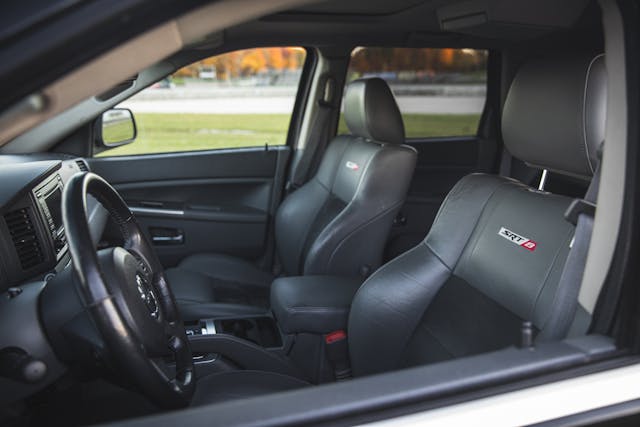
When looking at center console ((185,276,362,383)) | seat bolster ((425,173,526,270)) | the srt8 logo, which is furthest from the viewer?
center console ((185,276,362,383))

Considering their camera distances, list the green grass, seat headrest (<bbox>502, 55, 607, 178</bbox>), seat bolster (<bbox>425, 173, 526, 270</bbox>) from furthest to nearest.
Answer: the green grass, seat bolster (<bbox>425, 173, 526, 270</bbox>), seat headrest (<bbox>502, 55, 607, 178</bbox>)

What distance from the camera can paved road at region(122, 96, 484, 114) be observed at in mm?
3572

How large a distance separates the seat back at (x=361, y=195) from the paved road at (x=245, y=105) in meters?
0.61

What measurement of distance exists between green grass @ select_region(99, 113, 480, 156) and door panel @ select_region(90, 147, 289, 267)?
90mm

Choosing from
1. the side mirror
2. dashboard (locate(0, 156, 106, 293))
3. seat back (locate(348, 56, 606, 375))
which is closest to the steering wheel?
dashboard (locate(0, 156, 106, 293))

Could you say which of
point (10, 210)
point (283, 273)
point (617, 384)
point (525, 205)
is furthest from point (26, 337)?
point (283, 273)

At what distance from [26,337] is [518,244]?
4.01 ft

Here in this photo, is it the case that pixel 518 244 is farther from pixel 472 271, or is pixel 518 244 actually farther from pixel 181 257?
pixel 181 257

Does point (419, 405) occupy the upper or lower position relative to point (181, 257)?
upper

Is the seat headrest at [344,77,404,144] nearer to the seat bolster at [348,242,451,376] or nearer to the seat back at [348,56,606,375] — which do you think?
the seat back at [348,56,606,375]

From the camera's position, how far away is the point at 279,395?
995 mm

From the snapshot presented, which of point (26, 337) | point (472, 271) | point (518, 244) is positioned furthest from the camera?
point (472, 271)

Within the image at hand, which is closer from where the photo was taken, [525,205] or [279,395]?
[279,395]

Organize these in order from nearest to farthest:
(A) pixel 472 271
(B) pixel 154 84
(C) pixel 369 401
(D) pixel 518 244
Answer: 1. (C) pixel 369 401
2. (D) pixel 518 244
3. (A) pixel 472 271
4. (B) pixel 154 84
